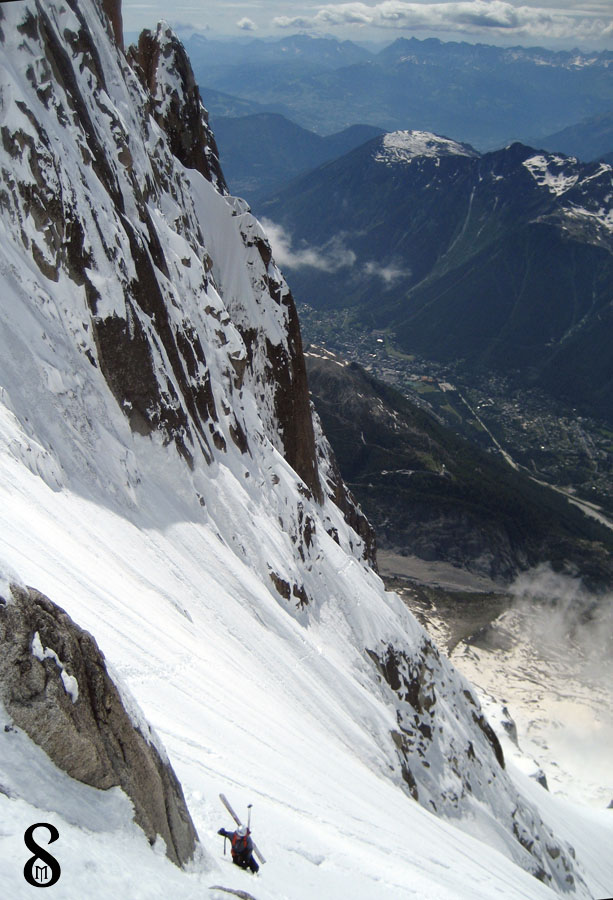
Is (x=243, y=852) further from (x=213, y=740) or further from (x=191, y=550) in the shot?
(x=191, y=550)

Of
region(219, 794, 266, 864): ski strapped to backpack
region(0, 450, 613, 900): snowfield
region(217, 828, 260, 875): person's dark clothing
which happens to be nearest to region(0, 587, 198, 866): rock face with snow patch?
region(0, 450, 613, 900): snowfield

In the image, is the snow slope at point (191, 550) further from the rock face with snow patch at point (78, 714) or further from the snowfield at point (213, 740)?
the rock face with snow patch at point (78, 714)

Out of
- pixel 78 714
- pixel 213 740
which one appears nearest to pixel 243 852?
pixel 78 714

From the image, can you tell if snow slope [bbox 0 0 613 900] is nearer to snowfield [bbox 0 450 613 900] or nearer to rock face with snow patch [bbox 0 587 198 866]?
snowfield [bbox 0 450 613 900]

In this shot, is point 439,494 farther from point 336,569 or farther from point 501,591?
point 336,569

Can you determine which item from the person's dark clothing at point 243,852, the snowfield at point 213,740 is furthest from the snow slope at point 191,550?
the person's dark clothing at point 243,852

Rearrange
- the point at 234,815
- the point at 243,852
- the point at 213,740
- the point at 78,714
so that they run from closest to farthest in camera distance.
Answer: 1. the point at 78,714
2. the point at 243,852
3. the point at 234,815
4. the point at 213,740

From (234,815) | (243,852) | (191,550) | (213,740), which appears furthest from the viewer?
(191,550)
